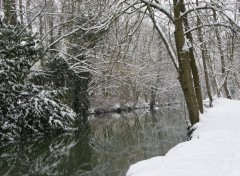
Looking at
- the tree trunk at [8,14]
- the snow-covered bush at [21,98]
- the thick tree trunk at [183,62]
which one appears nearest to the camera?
the thick tree trunk at [183,62]

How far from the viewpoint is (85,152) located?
10891mm

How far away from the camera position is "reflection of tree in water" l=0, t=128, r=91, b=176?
8.67 m

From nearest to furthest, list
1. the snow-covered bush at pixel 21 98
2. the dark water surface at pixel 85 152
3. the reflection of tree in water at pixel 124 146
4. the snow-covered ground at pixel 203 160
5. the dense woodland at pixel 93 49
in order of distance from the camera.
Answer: the snow-covered ground at pixel 203 160 → the dense woodland at pixel 93 49 → the dark water surface at pixel 85 152 → the reflection of tree in water at pixel 124 146 → the snow-covered bush at pixel 21 98

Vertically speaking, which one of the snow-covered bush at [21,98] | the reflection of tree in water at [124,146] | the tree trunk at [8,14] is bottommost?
the reflection of tree in water at [124,146]

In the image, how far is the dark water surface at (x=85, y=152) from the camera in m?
8.59

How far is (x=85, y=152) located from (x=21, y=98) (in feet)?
16.7

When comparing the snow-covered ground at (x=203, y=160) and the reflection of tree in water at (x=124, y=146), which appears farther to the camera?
the reflection of tree in water at (x=124, y=146)

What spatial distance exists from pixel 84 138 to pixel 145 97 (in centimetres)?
2494

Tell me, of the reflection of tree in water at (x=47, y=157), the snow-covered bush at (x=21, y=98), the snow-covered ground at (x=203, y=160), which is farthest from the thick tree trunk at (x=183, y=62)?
the snow-covered bush at (x=21, y=98)

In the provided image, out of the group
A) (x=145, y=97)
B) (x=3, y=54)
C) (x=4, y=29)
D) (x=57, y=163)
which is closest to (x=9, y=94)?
(x=3, y=54)

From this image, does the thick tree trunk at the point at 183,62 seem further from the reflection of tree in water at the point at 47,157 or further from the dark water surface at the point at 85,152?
the reflection of tree in water at the point at 47,157

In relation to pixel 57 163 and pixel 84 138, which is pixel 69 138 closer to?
pixel 84 138

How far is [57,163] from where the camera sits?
30.6ft

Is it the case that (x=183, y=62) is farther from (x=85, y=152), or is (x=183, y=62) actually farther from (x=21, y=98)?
(x=21, y=98)
